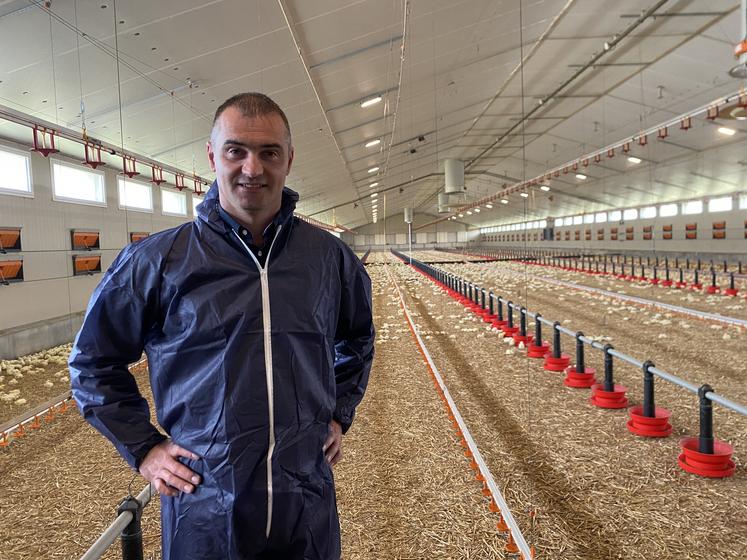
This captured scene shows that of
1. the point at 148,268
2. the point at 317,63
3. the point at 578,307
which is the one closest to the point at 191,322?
the point at 148,268

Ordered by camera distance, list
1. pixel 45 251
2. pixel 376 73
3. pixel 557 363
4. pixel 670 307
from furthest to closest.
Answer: pixel 670 307 < pixel 376 73 < pixel 45 251 < pixel 557 363

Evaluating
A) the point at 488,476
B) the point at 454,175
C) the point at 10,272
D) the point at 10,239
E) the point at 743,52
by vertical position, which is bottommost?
the point at 488,476

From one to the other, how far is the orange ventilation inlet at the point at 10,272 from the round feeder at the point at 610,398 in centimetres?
899

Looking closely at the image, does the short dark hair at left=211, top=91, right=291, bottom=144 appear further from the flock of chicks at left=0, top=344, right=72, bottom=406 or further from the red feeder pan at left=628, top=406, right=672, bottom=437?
the flock of chicks at left=0, top=344, right=72, bottom=406

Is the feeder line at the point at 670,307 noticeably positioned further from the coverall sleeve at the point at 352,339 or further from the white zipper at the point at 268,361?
the white zipper at the point at 268,361

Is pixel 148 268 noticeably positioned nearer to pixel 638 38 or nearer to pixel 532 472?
pixel 532 472

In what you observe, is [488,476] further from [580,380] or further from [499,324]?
[499,324]

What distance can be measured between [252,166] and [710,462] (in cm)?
407

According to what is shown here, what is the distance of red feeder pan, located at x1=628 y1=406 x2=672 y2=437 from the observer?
15.0 feet

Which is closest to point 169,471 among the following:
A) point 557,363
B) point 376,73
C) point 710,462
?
point 710,462

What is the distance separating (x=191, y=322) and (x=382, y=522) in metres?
2.51

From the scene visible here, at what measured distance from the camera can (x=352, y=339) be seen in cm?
189

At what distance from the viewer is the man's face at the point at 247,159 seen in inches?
57.9

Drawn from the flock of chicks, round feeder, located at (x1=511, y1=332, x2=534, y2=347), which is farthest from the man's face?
round feeder, located at (x1=511, y1=332, x2=534, y2=347)
